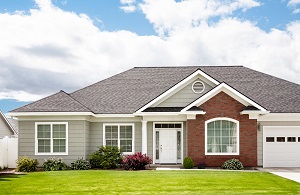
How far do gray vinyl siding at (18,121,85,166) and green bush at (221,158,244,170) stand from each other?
8.22m

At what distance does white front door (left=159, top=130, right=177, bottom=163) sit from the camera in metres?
26.2

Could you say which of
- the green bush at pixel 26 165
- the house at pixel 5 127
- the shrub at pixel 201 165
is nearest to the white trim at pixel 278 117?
the shrub at pixel 201 165

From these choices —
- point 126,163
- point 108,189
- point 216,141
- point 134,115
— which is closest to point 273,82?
point 216,141

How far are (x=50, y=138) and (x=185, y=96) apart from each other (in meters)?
8.37

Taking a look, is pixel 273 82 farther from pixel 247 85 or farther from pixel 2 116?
pixel 2 116

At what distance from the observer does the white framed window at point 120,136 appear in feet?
86.6

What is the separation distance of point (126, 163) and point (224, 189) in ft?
29.4

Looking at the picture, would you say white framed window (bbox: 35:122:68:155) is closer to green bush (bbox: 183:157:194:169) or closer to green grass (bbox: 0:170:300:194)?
green grass (bbox: 0:170:300:194)

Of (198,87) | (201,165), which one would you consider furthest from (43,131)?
(198,87)

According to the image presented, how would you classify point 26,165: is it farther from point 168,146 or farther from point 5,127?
point 5,127

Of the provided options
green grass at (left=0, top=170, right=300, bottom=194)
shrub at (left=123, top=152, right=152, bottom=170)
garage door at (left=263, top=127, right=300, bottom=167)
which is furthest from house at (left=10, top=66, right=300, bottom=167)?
green grass at (left=0, top=170, right=300, bottom=194)

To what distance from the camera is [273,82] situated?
29.2 meters

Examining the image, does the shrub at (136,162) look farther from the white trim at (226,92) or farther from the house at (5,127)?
the house at (5,127)

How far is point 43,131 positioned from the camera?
996 inches
